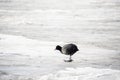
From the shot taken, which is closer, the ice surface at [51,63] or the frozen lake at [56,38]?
the ice surface at [51,63]

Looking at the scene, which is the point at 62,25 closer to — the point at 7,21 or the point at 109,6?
the point at 7,21

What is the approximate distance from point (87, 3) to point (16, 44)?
1274 cm

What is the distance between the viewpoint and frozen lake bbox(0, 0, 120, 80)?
9.14 meters

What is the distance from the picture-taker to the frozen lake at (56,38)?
9141mm

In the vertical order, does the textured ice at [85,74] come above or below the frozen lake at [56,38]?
below

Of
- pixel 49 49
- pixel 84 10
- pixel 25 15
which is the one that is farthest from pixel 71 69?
pixel 84 10

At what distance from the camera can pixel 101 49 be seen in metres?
11.2

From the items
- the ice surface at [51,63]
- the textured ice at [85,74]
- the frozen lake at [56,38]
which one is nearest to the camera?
the textured ice at [85,74]

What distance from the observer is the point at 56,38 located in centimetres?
1327

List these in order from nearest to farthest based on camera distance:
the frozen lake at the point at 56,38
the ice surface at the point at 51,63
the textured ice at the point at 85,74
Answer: the textured ice at the point at 85,74, the ice surface at the point at 51,63, the frozen lake at the point at 56,38

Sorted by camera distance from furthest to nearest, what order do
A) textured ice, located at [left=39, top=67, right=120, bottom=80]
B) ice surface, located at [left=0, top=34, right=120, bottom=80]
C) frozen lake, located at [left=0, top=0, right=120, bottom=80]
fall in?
frozen lake, located at [left=0, top=0, right=120, bottom=80] → ice surface, located at [left=0, top=34, right=120, bottom=80] → textured ice, located at [left=39, top=67, right=120, bottom=80]

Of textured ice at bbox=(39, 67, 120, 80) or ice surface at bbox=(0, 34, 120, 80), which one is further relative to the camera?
ice surface at bbox=(0, 34, 120, 80)

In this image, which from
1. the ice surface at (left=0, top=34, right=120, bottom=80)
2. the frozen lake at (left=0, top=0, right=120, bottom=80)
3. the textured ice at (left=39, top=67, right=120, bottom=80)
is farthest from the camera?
the frozen lake at (left=0, top=0, right=120, bottom=80)

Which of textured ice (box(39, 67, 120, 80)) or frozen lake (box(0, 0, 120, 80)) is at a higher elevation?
frozen lake (box(0, 0, 120, 80))
